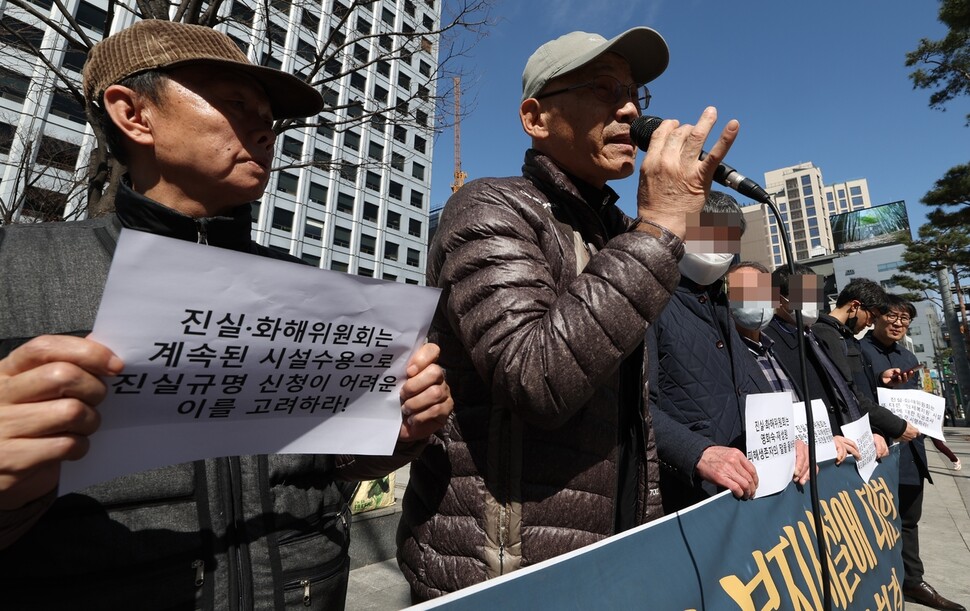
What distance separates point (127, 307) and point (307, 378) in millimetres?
300

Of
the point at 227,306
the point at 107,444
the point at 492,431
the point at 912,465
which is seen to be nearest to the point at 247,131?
Answer: the point at 227,306

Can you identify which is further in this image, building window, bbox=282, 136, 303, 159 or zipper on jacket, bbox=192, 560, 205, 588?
building window, bbox=282, 136, 303, 159

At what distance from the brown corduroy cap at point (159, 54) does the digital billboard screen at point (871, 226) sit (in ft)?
214

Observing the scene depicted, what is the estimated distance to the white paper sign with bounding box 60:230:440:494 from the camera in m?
0.67

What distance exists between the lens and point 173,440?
78cm

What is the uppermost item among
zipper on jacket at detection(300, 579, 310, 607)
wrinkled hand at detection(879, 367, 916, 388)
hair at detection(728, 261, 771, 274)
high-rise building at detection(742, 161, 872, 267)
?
high-rise building at detection(742, 161, 872, 267)

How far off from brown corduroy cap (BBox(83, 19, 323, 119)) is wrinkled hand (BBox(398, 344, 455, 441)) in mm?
773

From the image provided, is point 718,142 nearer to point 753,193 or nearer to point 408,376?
point 753,193

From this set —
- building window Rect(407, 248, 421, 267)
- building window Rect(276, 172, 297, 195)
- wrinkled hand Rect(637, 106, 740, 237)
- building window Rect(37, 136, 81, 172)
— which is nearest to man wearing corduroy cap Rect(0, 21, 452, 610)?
wrinkled hand Rect(637, 106, 740, 237)

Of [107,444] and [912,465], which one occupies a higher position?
[107,444]

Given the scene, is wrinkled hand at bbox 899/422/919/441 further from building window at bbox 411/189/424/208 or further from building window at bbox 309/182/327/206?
building window at bbox 411/189/424/208

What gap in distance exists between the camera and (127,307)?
0.65 m

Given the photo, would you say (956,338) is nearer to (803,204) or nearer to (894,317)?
(894,317)

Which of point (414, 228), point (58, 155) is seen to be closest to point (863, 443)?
point (58, 155)
